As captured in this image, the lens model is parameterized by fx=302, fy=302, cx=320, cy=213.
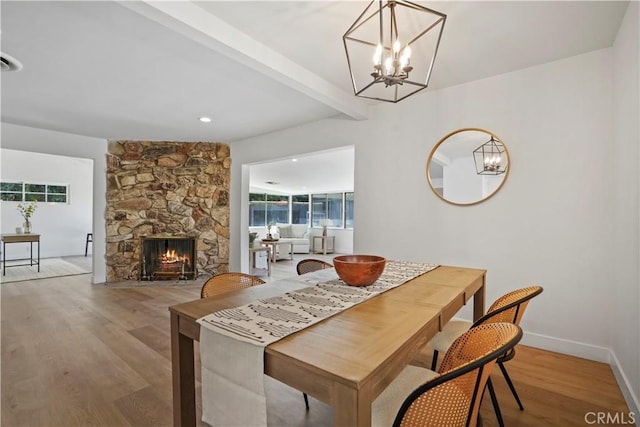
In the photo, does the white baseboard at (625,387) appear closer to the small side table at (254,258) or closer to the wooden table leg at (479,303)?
the wooden table leg at (479,303)

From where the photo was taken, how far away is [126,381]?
197 cm

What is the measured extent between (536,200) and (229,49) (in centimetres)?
258

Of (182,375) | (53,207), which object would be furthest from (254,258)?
(53,207)

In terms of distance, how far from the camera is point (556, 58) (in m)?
2.34

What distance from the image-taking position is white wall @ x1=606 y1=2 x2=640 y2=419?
1.68 m

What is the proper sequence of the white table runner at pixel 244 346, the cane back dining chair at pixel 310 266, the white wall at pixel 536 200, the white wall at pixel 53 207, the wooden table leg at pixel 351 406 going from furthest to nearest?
the white wall at pixel 53 207
the cane back dining chair at pixel 310 266
the white wall at pixel 536 200
the white table runner at pixel 244 346
the wooden table leg at pixel 351 406

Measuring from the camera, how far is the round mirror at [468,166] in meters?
2.64

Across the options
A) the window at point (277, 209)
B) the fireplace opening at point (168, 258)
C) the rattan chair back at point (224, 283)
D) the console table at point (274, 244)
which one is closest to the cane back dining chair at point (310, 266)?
the rattan chair back at point (224, 283)

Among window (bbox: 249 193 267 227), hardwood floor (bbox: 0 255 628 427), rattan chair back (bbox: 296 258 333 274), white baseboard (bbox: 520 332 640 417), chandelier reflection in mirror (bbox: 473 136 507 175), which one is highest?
chandelier reflection in mirror (bbox: 473 136 507 175)

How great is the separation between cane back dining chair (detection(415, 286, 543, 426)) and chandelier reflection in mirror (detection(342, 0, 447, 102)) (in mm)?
1064

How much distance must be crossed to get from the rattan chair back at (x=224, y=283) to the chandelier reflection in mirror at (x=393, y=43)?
1269mm

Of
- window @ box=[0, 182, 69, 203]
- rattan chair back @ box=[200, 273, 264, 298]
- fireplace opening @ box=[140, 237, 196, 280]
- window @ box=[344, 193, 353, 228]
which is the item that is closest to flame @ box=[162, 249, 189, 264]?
fireplace opening @ box=[140, 237, 196, 280]

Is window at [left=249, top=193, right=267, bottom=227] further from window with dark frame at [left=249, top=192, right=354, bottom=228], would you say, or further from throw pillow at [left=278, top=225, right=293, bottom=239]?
throw pillow at [left=278, top=225, right=293, bottom=239]

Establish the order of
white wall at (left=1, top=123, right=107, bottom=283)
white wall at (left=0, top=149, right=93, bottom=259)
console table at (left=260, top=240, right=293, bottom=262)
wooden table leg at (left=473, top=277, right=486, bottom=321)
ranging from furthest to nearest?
white wall at (left=0, top=149, right=93, bottom=259) → console table at (left=260, top=240, right=293, bottom=262) → white wall at (left=1, top=123, right=107, bottom=283) → wooden table leg at (left=473, top=277, right=486, bottom=321)
